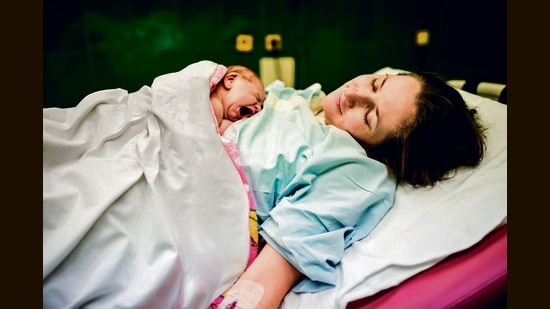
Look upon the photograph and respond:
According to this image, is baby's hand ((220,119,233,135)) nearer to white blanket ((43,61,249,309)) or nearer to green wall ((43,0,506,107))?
white blanket ((43,61,249,309))

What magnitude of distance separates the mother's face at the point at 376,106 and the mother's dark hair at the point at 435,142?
0.08 ft

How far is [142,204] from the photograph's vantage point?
0.65 meters

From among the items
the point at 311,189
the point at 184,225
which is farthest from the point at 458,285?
the point at 184,225

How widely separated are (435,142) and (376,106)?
0.18 metres

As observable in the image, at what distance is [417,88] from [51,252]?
36.2 inches

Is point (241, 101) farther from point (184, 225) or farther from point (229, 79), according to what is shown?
point (184, 225)

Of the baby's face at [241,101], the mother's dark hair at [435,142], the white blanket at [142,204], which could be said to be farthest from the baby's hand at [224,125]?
the mother's dark hair at [435,142]

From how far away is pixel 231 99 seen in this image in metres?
0.95

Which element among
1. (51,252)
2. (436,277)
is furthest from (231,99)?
(436,277)

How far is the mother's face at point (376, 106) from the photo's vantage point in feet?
2.81

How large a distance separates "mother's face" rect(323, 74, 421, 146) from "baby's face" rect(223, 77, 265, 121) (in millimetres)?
252

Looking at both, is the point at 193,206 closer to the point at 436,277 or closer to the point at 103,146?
the point at 103,146

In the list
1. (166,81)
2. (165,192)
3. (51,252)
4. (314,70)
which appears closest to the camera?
(51,252)

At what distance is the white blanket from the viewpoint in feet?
1.87
